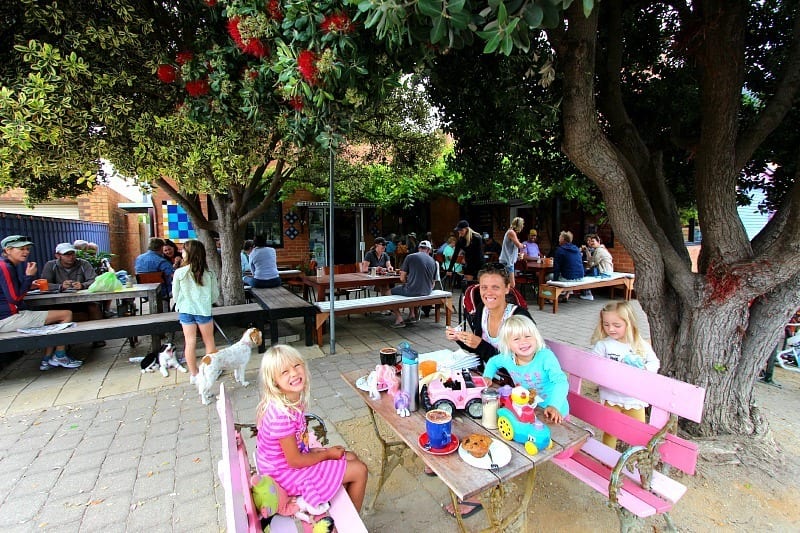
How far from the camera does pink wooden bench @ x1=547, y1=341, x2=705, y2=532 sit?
174 cm

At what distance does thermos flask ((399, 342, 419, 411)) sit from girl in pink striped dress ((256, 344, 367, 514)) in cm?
41

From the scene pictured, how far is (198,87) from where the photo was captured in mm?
3205

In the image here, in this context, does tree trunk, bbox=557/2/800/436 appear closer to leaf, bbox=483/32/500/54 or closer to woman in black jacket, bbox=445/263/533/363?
woman in black jacket, bbox=445/263/533/363

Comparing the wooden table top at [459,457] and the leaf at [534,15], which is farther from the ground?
the leaf at [534,15]

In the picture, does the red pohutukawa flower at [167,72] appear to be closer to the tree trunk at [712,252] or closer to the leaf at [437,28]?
the leaf at [437,28]

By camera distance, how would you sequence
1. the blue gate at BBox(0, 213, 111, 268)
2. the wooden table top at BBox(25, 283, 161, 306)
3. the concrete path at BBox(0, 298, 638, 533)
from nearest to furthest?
the concrete path at BBox(0, 298, 638, 533) → the wooden table top at BBox(25, 283, 161, 306) → the blue gate at BBox(0, 213, 111, 268)

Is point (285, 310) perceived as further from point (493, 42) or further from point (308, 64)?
point (493, 42)

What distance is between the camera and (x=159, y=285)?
567 cm

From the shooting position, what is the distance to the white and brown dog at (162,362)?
4336 millimetres

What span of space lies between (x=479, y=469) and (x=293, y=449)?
0.81m

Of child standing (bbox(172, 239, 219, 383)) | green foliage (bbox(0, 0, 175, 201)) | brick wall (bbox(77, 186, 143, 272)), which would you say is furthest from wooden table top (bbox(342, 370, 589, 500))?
brick wall (bbox(77, 186, 143, 272))

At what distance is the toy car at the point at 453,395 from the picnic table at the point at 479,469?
47 mm

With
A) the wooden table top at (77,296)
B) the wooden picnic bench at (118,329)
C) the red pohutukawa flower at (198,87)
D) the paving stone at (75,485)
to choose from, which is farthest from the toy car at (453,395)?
the wooden table top at (77,296)

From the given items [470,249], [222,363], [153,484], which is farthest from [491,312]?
[470,249]
